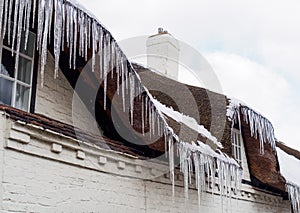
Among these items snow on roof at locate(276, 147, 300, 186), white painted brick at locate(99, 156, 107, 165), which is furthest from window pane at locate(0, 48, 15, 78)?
snow on roof at locate(276, 147, 300, 186)

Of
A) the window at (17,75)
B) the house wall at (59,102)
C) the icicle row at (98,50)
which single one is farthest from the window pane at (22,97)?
the icicle row at (98,50)

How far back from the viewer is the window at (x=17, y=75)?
4902 mm

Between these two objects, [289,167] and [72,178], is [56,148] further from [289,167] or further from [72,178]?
[289,167]

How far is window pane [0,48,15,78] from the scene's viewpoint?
4.91m

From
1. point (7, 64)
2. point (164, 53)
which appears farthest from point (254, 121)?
point (7, 64)

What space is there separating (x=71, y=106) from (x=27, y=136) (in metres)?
1.28

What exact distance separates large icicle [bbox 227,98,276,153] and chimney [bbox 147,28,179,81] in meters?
2.86

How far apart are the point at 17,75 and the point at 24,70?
144 millimetres

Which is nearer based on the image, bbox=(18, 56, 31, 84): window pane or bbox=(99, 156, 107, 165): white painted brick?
bbox=(18, 56, 31, 84): window pane

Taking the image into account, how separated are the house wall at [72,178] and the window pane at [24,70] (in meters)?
0.85

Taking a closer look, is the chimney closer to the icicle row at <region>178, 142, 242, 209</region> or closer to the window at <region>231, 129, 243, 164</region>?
the window at <region>231, 129, 243, 164</region>

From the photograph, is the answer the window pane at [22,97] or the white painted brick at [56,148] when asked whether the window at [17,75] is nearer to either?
the window pane at [22,97]

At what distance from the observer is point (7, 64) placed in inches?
196

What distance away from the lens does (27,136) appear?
14.7 feet
